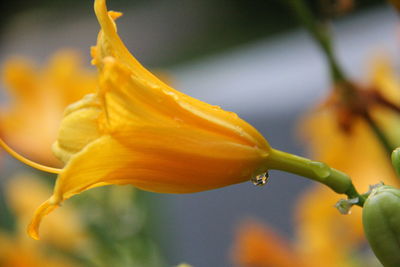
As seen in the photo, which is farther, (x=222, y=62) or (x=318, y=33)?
(x=222, y=62)

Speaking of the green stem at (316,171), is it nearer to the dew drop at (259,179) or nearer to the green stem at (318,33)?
the dew drop at (259,179)

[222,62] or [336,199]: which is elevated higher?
[222,62]

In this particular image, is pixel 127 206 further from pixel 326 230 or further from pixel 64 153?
pixel 64 153

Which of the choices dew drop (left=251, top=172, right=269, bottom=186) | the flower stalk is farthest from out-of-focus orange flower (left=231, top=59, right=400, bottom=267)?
dew drop (left=251, top=172, right=269, bottom=186)

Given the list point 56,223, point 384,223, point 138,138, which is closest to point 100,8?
point 138,138

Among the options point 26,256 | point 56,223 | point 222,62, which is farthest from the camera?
point 222,62

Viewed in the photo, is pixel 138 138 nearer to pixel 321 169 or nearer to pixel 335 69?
pixel 321 169
